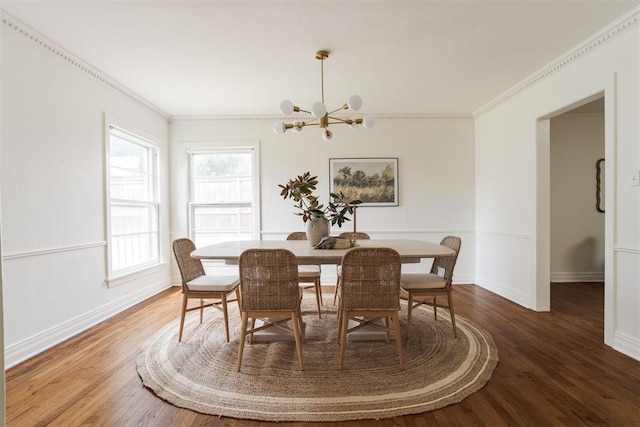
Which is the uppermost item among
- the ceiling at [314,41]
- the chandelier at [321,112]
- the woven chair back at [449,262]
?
the ceiling at [314,41]

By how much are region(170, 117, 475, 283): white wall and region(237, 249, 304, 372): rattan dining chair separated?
2733mm

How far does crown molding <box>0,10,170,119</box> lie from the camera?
2458 millimetres

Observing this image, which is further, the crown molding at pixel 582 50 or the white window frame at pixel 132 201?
the white window frame at pixel 132 201

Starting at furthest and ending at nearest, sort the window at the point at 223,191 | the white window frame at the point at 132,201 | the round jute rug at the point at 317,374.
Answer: the window at the point at 223,191
the white window frame at the point at 132,201
the round jute rug at the point at 317,374

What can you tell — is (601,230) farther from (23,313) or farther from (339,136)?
(23,313)

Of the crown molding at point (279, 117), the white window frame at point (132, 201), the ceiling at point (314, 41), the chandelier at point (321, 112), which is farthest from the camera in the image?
the crown molding at point (279, 117)

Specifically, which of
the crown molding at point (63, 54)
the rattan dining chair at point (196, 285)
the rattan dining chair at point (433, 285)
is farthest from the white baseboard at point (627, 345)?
the crown molding at point (63, 54)

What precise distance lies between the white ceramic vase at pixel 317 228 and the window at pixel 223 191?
231 centimetres

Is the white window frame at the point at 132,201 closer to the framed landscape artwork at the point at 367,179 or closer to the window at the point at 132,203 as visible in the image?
the window at the point at 132,203

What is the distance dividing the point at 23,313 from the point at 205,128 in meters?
3.19

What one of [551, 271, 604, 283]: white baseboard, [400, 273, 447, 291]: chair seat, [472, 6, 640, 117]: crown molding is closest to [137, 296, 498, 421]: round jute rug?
[400, 273, 447, 291]: chair seat

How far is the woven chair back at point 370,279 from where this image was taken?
2.15 metres

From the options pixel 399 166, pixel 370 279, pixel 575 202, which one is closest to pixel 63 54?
pixel 370 279

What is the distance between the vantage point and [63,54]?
2.89 m
